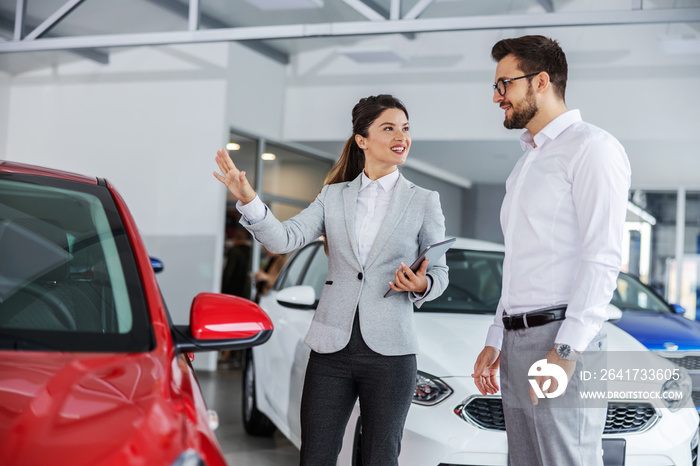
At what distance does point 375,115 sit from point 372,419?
933 mm

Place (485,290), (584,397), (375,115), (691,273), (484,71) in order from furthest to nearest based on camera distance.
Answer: (691,273), (484,71), (485,290), (375,115), (584,397)

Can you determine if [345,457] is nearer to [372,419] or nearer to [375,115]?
[372,419]

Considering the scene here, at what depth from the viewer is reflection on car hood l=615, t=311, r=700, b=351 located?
14.8 ft

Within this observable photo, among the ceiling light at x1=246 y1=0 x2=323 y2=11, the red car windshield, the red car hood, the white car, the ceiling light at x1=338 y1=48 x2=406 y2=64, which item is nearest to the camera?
the red car hood

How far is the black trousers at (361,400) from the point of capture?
219 cm

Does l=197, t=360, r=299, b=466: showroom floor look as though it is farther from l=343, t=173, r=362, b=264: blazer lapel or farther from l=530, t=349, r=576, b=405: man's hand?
l=530, t=349, r=576, b=405: man's hand

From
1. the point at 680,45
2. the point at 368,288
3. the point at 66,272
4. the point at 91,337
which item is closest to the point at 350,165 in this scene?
the point at 368,288

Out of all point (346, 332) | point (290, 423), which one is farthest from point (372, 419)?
point (290, 423)

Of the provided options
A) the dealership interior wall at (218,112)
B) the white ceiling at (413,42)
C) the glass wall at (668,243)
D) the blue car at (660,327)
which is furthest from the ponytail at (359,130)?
the glass wall at (668,243)

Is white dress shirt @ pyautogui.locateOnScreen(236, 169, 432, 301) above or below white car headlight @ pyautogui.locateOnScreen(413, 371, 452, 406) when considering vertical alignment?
above

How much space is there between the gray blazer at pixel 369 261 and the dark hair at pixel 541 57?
53 centimetres

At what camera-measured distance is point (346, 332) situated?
2.21m

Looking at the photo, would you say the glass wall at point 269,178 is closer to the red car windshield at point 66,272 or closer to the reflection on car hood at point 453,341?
the reflection on car hood at point 453,341

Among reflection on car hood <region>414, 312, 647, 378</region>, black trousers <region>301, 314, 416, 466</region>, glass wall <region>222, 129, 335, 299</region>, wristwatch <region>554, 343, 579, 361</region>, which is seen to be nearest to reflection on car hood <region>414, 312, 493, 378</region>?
reflection on car hood <region>414, 312, 647, 378</region>
